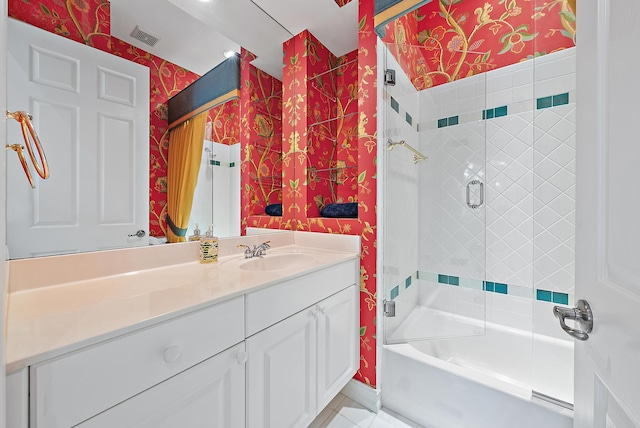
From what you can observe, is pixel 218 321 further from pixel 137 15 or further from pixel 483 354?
pixel 483 354

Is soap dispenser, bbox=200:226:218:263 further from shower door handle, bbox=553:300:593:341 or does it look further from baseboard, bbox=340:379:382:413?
shower door handle, bbox=553:300:593:341

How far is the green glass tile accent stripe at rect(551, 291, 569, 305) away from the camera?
4.82ft

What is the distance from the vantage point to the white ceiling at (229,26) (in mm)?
1068

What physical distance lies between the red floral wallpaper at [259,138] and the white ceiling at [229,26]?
0.10 m

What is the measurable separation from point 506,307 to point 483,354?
0.34 m

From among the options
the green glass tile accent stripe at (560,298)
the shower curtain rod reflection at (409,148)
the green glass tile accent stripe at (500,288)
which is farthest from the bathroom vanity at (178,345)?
the green glass tile accent stripe at (560,298)

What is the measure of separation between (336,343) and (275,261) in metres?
0.53

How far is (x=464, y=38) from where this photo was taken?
71.2 inches

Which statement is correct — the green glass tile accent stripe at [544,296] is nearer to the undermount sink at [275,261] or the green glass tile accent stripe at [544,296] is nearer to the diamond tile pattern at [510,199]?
the diamond tile pattern at [510,199]

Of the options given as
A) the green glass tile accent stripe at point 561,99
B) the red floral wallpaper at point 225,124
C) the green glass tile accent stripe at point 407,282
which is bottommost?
the green glass tile accent stripe at point 407,282

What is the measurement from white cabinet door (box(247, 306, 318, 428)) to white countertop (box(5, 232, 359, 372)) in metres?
0.21

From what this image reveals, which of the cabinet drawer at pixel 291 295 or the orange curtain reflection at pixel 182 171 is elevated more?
the orange curtain reflection at pixel 182 171

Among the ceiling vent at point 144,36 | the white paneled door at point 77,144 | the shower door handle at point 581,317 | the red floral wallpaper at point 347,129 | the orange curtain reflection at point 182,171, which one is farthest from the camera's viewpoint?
the red floral wallpaper at point 347,129

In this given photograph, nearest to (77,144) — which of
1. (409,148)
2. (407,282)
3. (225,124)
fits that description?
(225,124)
